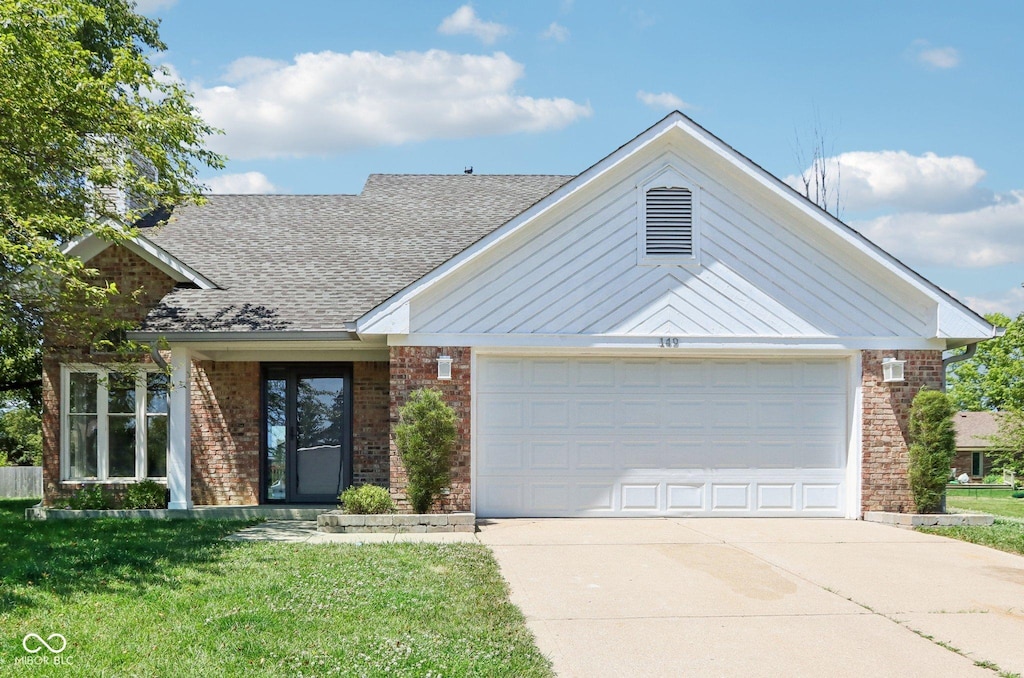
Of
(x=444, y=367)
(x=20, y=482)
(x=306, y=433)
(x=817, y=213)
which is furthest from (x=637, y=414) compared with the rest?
(x=20, y=482)

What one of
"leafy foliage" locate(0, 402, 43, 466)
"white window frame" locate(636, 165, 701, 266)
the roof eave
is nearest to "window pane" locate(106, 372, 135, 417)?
the roof eave

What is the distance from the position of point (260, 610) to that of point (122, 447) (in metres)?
8.88

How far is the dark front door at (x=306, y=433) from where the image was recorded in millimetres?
14812

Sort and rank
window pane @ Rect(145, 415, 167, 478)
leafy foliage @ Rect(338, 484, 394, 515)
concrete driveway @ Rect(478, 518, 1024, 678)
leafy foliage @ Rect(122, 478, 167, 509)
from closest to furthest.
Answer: concrete driveway @ Rect(478, 518, 1024, 678) → leafy foliage @ Rect(338, 484, 394, 515) → leafy foliage @ Rect(122, 478, 167, 509) → window pane @ Rect(145, 415, 167, 478)

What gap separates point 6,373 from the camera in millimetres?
19750

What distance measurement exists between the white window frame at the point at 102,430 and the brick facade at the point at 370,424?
2.99 metres

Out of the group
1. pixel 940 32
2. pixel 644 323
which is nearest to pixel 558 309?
pixel 644 323

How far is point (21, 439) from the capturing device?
133 feet

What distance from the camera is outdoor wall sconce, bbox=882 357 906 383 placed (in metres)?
13.0

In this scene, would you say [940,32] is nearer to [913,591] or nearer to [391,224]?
[391,224]

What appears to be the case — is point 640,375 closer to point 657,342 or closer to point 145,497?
point 657,342

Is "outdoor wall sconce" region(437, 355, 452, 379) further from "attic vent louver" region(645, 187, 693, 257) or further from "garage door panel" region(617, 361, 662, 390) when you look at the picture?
"attic vent louver" region(645, 187, 693, 257)

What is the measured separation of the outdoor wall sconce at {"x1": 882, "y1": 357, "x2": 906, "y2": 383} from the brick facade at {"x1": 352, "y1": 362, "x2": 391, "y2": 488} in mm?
7433

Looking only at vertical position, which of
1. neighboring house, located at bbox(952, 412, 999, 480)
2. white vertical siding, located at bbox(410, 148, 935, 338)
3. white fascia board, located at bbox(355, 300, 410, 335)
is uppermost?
white vertical siding, located at bbox(410, 148, 935, 338)
